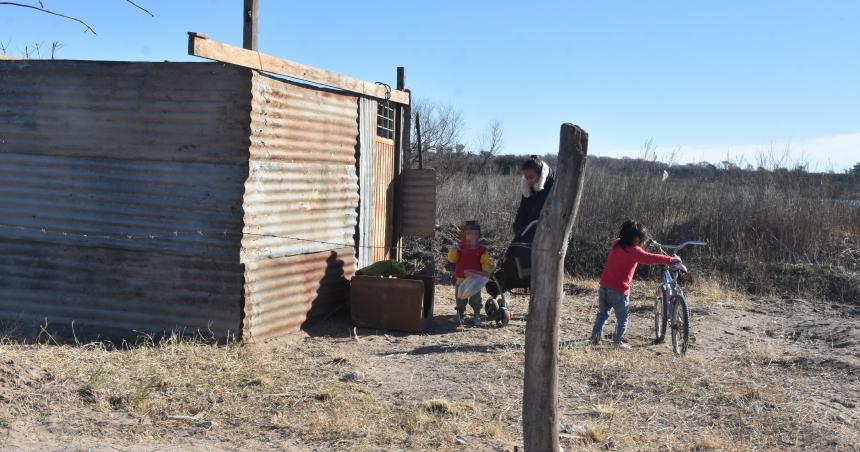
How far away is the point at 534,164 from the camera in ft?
29.1

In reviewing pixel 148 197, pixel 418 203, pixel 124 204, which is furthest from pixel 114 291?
pixel 418 203

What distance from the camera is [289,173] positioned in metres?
8.24

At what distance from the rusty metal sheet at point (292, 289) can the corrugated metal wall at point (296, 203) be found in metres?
0.01

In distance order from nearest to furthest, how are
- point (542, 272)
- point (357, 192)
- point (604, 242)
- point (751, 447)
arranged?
point (542, 272)
point (751, 447)
point (357, 192)
point (604, 242)

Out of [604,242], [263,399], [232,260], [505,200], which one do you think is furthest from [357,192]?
[505,200]

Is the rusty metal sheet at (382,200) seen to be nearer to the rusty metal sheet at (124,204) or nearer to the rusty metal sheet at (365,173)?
the rusty metal sheet at (365,173)

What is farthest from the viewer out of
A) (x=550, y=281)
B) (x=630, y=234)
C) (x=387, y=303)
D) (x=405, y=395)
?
(x=387, y=303)

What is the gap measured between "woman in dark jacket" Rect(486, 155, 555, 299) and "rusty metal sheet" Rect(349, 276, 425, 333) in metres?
1.16

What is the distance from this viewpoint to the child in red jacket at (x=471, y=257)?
30.0ft

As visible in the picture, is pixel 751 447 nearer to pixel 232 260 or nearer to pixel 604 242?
pixel 232 260

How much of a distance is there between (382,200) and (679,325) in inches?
173

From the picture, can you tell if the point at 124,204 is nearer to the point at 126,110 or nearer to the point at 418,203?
the point at 126,110

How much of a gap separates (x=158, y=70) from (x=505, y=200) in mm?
12616

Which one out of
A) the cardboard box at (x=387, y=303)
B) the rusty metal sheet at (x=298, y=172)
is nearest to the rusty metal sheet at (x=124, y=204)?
the rusty metal sheet at (x=298, y=172)
